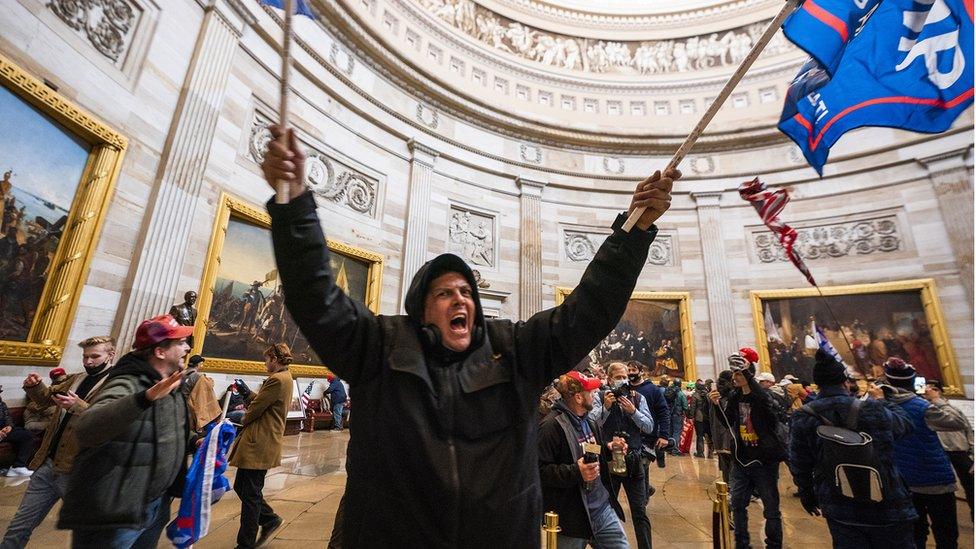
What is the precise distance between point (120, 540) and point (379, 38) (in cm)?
1255

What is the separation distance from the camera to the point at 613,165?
610 inches

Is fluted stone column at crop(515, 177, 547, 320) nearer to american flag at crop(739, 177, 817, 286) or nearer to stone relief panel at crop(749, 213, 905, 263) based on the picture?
american flag at crop(739, 177, 817, 286)

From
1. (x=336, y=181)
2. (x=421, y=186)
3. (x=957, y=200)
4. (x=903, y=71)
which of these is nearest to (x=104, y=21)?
(x=336, y=181)

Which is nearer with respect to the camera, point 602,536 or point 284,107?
point 284,107

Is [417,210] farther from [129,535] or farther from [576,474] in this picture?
[129,535]

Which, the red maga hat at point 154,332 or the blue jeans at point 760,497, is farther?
the blue jeans at point 760,497

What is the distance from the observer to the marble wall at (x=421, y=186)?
247 inches

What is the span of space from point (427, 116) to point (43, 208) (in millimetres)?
9789

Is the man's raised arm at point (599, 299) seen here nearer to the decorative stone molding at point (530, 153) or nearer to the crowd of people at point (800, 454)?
the crowd of people at point (800, 454)

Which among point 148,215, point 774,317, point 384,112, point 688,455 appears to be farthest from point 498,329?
point 774,317

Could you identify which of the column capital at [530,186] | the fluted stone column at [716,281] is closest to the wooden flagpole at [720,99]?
the column capital at [530,186]

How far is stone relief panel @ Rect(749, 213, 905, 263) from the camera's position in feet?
41.9

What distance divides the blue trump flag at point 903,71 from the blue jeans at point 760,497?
9.33ft

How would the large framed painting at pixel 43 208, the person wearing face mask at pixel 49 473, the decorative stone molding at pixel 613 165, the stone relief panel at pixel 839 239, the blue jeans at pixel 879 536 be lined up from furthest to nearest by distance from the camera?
the decorative stone molding at pixel 613 165 < the stone relief panel at pixel 839 239 < the large framed painting at pixel 43 208 < the person wearing face mask at pixel 49 473 < the blue jeans at pixel 879 536
